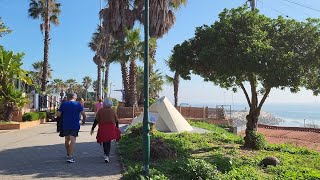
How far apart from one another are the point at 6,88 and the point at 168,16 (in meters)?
16.1

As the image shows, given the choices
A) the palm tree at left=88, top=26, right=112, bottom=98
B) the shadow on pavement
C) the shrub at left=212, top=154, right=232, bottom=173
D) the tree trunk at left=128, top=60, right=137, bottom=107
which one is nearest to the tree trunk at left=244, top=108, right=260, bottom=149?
the shrub at left=212, top=154, right=232, bottom=173

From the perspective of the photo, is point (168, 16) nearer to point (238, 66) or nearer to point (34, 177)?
point (238, 66)

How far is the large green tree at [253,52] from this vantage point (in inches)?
445

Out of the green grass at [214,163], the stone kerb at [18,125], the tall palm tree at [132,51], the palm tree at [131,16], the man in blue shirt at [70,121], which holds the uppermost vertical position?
the palm tree at [131,16]

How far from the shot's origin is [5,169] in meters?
8.33

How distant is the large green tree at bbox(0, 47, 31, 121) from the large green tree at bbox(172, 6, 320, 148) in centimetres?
1061

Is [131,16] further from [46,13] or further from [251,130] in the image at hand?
[251,130]

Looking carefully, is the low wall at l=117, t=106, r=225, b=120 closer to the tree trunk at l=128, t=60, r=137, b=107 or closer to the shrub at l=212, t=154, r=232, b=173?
the tree trunk at l=128, t=60, r=137, b=107

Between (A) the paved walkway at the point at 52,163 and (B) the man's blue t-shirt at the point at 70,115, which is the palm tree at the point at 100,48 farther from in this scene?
(B) the man's blue t-shirt at the point at 70,115

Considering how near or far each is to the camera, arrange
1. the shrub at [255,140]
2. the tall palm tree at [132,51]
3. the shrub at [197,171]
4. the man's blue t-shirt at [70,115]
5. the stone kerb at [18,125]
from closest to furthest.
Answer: the shrub at [197,171]
the man's blue t-shirt at [70,115]
the shrub at [255,140]
the stone kerb at [18,125]
the tall palm tree at [132,51]

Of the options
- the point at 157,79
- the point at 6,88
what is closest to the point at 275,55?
the point at 6,88

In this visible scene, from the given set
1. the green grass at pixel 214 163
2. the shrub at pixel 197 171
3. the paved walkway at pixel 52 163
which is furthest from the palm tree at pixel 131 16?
the shrub at pixel 197 171

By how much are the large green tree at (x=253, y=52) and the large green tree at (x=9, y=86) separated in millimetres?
10609

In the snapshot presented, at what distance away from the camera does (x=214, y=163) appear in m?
9.05
